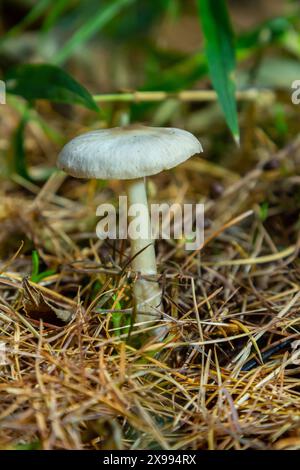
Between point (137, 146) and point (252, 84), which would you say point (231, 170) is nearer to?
point (252, 84)

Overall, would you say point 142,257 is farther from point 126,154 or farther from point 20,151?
point 20,151

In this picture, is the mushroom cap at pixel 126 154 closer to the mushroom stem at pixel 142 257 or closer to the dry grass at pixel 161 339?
the mushroom stem at pixel 142 257

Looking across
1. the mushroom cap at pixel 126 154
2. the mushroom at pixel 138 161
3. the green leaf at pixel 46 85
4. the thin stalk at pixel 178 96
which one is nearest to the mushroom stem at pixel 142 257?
the mushroom at pixel 138 161

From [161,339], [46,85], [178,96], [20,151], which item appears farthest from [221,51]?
[161,339]

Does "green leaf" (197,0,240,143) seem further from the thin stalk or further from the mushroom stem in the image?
the mushroom stem

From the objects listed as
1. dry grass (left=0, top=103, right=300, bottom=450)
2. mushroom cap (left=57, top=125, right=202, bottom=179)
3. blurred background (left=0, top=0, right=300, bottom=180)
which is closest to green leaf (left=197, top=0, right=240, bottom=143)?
blurred background (left=0, top=0, right=300, bottom=180)
